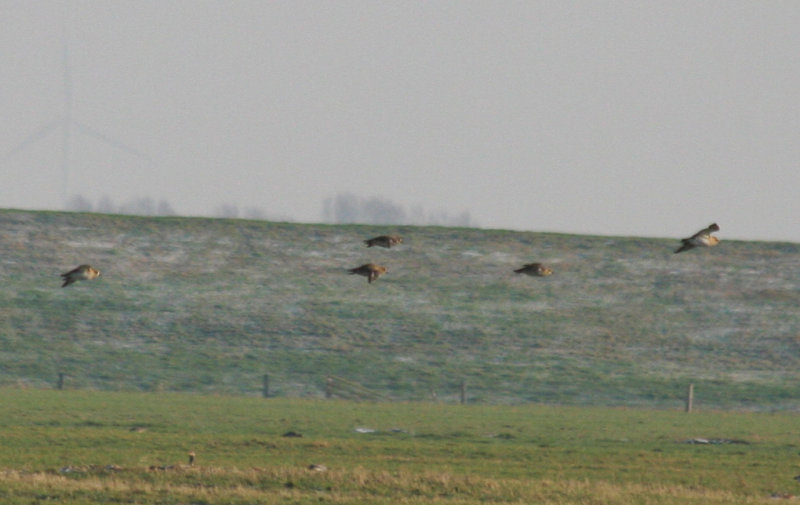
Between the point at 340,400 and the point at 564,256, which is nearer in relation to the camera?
the point at 340,400

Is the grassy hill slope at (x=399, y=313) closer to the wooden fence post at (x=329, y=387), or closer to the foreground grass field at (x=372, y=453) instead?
the wooden fence post at (x=329, y=387)

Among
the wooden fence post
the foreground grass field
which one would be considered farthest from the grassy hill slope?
the foreground grass field

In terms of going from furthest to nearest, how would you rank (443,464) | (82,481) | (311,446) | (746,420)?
(746,420)
(311,446)
(443,464)
(82,481)

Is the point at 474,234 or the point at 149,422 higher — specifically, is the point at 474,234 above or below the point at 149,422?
above

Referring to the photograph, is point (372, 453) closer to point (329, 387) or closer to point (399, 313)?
point (329, 387)

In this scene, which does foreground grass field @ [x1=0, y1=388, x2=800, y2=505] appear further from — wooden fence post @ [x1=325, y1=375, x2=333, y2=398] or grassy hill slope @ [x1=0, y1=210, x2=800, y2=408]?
grassy hill slope @ [x1=0, y1=210, x2=800, y2=408]

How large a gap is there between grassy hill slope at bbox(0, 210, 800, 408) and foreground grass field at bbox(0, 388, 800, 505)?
4.62m

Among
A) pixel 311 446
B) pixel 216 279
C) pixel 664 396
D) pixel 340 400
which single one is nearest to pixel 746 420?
pixel 664 396

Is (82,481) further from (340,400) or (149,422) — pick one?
(340,400)

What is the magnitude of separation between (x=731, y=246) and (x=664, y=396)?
19.4 meters

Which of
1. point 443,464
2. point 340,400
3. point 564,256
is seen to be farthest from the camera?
point 564,256

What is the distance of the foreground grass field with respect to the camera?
26828mm

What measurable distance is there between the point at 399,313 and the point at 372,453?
99.4ft

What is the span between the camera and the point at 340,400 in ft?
181
